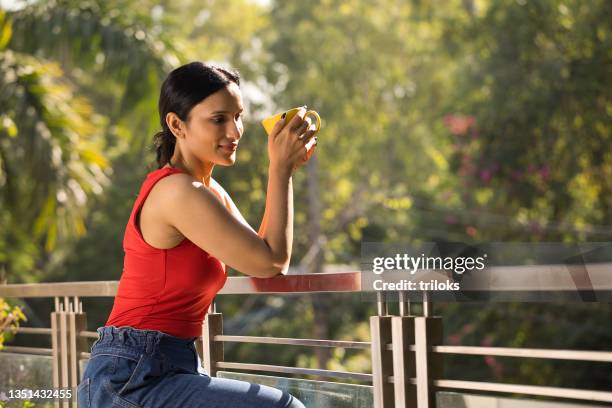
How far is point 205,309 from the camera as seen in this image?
2.16 m

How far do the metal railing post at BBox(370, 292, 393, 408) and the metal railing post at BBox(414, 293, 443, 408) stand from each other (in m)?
0.11

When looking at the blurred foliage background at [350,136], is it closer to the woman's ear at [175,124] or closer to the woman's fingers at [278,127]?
the woman's ear at [175,124]

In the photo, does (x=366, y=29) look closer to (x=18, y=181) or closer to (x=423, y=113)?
(x=423, y=113)

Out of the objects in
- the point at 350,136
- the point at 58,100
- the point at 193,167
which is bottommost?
the point at 193,167

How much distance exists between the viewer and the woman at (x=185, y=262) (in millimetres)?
2014

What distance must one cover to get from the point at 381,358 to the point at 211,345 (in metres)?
0.97

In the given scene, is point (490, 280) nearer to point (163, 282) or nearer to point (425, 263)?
point (425, 263)

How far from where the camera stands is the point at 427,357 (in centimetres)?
238

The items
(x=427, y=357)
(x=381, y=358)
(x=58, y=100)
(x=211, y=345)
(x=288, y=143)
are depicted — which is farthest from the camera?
(x=58, y=100)

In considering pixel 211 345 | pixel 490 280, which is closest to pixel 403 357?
pixel 490 280

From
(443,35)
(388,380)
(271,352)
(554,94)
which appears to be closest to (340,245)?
(271,352)

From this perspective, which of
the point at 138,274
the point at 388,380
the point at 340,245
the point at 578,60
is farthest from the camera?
the point at 340,245

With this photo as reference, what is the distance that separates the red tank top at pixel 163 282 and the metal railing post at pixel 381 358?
567 mm

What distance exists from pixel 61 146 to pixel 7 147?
831 mm
